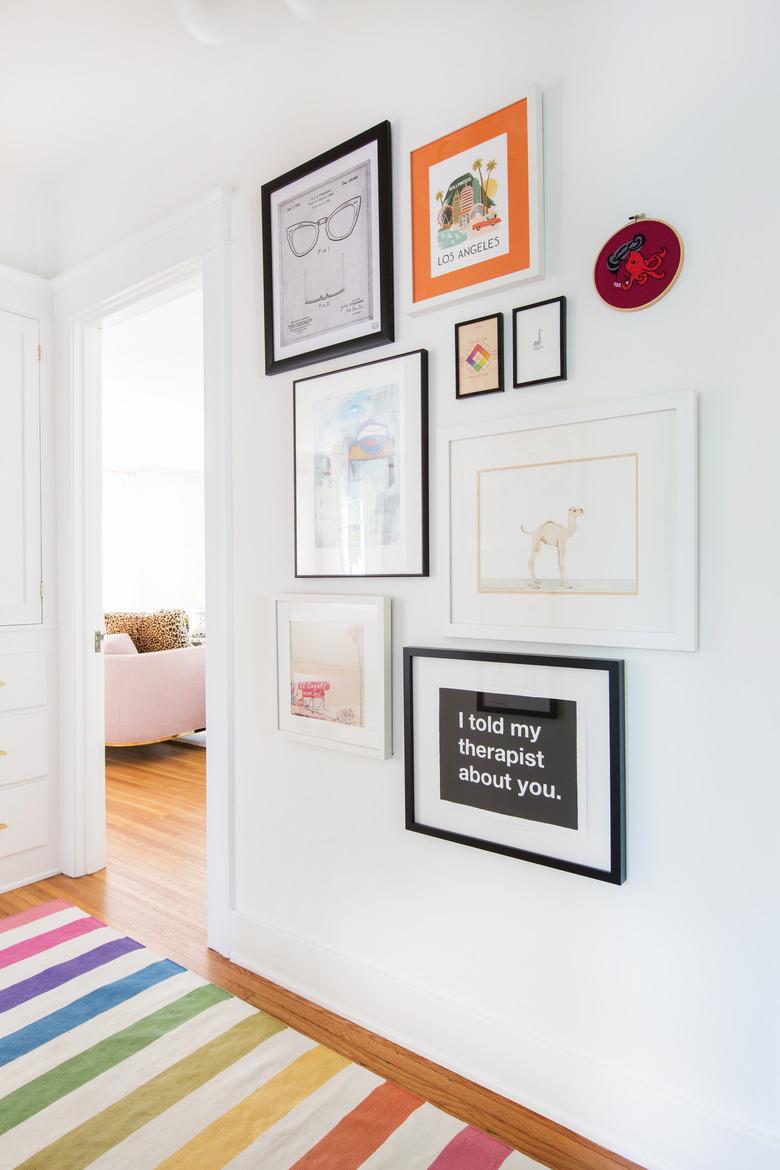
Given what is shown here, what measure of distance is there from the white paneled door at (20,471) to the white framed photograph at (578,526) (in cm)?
192

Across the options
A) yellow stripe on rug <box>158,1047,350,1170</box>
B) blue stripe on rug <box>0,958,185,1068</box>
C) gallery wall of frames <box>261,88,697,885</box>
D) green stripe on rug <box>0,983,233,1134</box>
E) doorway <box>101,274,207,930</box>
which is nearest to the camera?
yellow stripe on rug <box>158,1047,350,1170</box>

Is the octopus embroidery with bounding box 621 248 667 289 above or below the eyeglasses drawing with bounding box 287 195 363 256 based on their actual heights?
below

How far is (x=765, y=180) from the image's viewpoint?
126cm

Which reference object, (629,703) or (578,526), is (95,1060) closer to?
(629,703)

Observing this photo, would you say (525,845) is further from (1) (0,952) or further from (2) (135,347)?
(2) (135,347)

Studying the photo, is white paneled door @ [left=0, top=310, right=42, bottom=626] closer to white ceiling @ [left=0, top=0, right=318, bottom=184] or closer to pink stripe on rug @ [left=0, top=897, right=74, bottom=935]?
white ceiling @ [left=0, top=0, right=318, bottom=184]

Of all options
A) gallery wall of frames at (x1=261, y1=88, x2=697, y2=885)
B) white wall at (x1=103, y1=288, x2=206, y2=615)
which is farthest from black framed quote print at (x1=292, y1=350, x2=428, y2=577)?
white wall at (x1=103, y1=288, x2=206, y2=615)

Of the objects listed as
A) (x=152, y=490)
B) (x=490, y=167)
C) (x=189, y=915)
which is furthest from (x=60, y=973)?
(x=152, y=490)

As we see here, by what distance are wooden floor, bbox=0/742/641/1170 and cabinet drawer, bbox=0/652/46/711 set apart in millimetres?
725

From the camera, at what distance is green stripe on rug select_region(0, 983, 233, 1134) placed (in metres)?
1.00

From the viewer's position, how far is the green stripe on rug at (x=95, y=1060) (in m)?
1.00

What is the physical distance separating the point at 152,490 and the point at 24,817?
6511 mm

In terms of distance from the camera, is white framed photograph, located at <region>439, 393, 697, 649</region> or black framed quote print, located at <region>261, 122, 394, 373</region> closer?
white framed photograph, located at <region>439, 393, 697, 649</region>

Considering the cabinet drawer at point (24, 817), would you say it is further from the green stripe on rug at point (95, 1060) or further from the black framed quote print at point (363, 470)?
the green stripe on rug at point (95, 1060)
